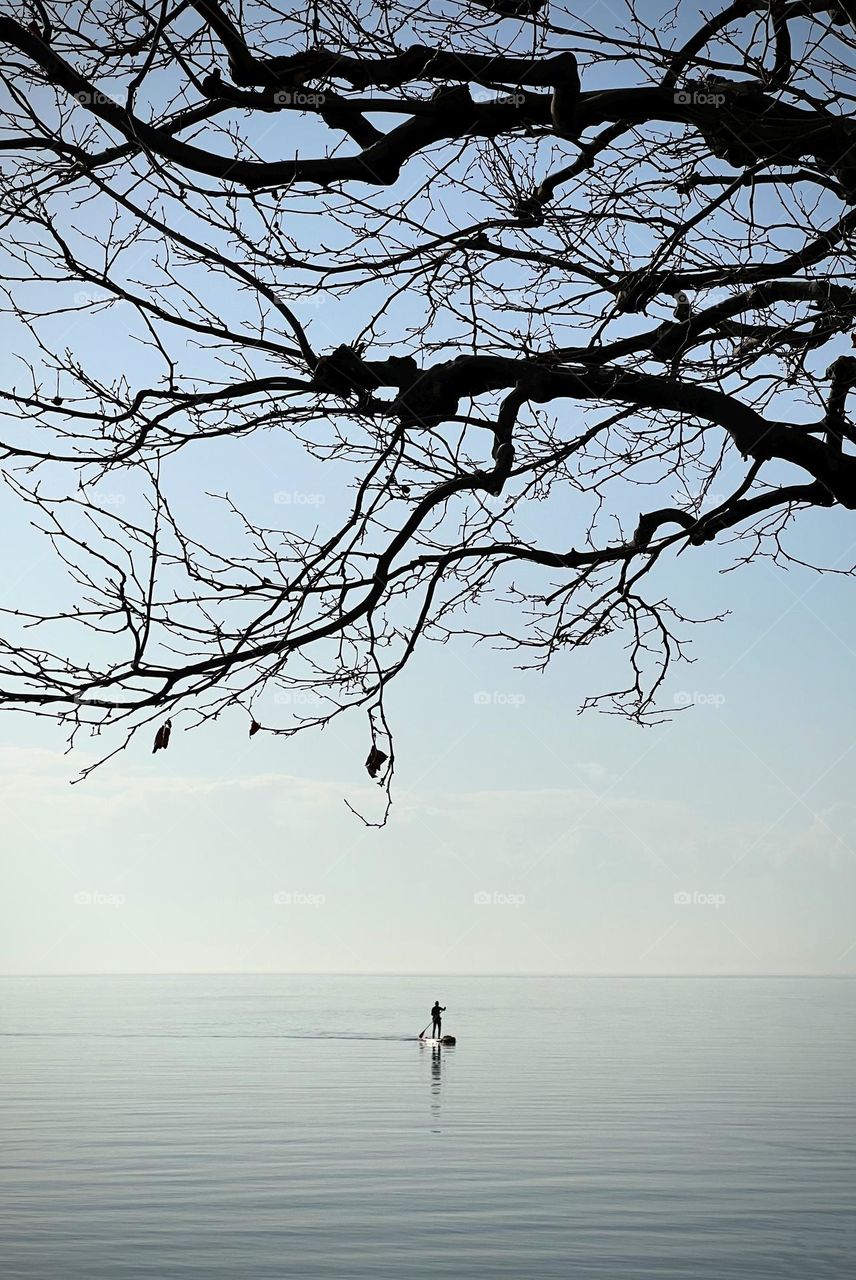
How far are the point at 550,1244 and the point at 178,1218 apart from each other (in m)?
2.76

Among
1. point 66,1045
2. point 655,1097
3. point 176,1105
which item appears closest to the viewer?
point 176,1105

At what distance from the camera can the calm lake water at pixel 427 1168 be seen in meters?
8.85

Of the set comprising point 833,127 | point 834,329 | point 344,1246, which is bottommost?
point 344,1246

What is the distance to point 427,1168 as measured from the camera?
13180 millimetres

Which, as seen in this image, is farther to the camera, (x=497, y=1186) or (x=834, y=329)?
(x=497, y=1186)

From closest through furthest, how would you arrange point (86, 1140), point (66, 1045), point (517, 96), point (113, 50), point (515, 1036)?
point (113, 50) < point (517, 96) < point (86, 1140) < point (66, 1045) < point (515, 1036)

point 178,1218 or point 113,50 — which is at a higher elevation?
point 113,50

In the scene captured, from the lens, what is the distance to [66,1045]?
40.0 m

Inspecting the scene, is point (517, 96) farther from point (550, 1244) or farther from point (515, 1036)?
point (515, 1036)

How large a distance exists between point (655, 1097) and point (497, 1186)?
1111 centimetres

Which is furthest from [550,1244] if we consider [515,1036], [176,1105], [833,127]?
[515,1036]

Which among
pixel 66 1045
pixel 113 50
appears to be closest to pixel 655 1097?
pixel 113 50

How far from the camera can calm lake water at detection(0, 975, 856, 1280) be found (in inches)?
348

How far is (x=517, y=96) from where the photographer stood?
5938mm
